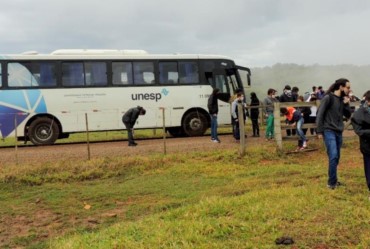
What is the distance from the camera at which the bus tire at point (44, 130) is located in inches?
639

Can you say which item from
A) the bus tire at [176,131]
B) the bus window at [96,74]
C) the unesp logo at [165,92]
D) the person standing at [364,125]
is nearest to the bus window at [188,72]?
the unesp logo at [165,92]

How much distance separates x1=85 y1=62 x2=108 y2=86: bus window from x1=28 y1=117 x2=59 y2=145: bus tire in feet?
6.40

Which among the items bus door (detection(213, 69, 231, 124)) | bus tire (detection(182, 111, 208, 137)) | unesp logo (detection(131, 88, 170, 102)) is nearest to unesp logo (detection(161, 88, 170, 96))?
unesp logo (detection(131, 88, 170, 102))

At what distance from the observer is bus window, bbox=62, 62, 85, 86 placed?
54.6 ft

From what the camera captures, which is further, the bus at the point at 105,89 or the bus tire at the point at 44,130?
the bus tire at the point at 44,130

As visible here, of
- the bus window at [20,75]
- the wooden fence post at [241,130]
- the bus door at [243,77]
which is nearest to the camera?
the wooden fence post at [241,130]

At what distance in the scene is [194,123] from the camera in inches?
718

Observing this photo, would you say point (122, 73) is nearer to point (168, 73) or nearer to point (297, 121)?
point (168, 73)

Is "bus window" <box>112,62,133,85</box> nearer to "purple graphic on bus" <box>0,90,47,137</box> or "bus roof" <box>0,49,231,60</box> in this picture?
"bus roof" <box>0,49,231,60</box>

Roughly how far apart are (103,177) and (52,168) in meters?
1.18

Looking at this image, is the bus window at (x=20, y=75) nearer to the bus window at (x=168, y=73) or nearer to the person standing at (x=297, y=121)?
the bus window at (x=168, y=73)

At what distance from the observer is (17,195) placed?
9180mm

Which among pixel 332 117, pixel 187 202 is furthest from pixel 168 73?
pixel 332 117

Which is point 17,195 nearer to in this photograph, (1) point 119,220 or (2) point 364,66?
(1) point 119,220
